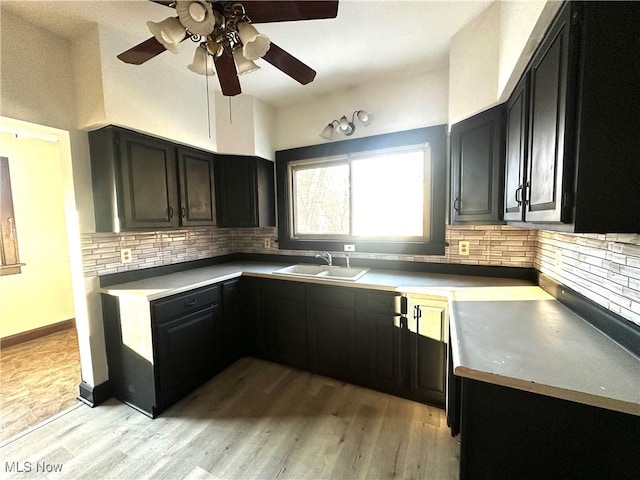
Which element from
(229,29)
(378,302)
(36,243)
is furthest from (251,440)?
(36,243)

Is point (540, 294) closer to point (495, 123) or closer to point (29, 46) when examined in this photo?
point (495, 123)

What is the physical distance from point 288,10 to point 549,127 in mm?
1145

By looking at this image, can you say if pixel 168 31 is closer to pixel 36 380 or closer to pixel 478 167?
pixel 478 167

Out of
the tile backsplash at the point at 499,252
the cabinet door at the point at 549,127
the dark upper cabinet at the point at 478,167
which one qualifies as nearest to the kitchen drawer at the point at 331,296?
the tile backsplash at the point at 499,252

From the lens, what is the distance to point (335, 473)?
141 cm

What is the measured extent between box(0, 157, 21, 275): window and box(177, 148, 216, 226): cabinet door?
2.19 metres

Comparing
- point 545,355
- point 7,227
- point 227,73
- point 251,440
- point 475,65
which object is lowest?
point 251,440

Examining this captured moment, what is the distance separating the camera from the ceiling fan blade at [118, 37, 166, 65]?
1312 mm

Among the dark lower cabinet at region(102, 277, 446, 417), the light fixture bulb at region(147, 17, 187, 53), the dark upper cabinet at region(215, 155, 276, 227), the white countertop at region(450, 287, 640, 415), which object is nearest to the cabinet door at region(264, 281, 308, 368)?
the dark lower cabinet at region(102, 277, 446, 417)

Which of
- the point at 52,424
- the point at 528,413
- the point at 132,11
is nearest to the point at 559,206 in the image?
the point at 528,413

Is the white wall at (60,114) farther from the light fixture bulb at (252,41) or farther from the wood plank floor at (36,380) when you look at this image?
the light fixture bulb at (252,41)

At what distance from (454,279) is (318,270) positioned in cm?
121

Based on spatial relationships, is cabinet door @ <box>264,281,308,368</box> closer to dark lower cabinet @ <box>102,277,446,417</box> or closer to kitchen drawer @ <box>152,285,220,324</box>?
dark lower cabinet @ <box>102,277,446,417</box>

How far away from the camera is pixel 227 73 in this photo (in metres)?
1.50
